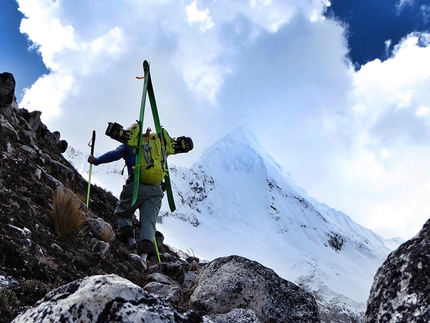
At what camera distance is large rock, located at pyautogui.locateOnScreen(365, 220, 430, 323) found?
179cm

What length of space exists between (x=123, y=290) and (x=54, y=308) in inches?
11.2

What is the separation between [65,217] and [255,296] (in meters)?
2.51

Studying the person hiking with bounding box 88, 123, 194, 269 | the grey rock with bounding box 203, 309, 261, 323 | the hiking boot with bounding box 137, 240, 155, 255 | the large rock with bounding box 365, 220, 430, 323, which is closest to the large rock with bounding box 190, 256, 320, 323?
the grey rock with bounding box 203, 309, 261, 323

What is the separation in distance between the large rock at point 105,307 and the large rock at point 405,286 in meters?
0.89

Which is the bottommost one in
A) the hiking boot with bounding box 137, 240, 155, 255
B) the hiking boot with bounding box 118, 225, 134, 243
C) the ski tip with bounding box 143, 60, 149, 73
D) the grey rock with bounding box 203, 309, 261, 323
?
the grey rock with bounding box 203, 309, 261, 323

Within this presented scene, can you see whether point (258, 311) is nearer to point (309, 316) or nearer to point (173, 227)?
point (309, 316)

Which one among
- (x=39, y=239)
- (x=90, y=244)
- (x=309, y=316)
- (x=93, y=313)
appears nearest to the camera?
(x=93, y=313)

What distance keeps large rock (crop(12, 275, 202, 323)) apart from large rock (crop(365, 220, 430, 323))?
2.92 feet

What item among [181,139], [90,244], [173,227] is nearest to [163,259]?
[181,139]

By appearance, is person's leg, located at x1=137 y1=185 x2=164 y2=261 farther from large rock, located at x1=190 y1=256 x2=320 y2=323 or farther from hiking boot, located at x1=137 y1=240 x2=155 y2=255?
large rock, located at x1=190 y1=256 x2=320 y2=323

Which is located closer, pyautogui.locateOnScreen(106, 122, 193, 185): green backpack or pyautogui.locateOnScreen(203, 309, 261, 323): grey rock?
pyautogui.locateOnScreen(203, 309, 261, 323): grey rock

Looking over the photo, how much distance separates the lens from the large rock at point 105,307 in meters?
1.57

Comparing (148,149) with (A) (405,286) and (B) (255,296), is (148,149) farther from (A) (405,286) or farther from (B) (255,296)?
(A) (405,286)

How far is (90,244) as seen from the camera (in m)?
5.27
